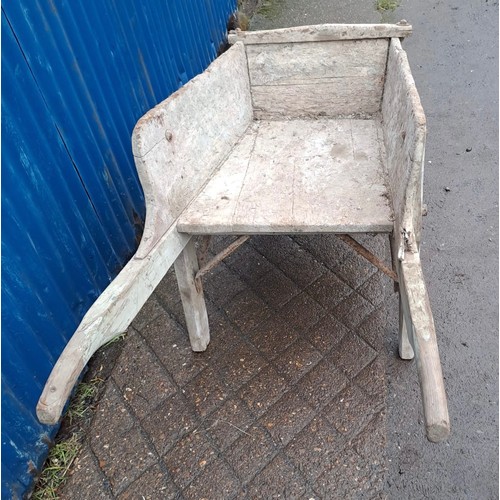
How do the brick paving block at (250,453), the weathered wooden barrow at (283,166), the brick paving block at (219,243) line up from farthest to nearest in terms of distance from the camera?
the brick paving block at (219,243), the brick paving block at (250,453), the weathered wooden barrow at (283,166)

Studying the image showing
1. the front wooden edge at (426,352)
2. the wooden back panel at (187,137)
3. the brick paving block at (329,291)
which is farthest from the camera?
the brick paving block at (329,291)

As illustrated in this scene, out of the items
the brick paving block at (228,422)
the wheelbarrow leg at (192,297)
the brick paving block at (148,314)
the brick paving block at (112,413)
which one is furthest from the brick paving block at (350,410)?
the brick paving block at (148,314)

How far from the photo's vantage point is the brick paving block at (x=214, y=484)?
1823 mm

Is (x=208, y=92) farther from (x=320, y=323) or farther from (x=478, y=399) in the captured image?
(x=478, y=399)

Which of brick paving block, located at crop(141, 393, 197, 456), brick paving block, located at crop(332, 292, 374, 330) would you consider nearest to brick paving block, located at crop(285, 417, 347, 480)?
brick paving block, located at crop(141, 393, 197, 456)

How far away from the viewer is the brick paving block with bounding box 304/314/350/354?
228cm

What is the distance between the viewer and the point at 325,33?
7.76ft

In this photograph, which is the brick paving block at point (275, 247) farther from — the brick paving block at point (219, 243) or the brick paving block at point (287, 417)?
the brick paving block at point (287, 417)

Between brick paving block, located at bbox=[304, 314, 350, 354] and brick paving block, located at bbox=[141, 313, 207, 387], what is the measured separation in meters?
0.57

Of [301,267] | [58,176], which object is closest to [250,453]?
[301,267]

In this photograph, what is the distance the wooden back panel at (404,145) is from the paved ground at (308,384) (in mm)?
832

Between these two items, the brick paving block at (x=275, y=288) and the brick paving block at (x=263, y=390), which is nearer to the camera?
the brick paving block at (x=263, y=390)

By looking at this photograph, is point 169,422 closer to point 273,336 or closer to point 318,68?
point 273,336

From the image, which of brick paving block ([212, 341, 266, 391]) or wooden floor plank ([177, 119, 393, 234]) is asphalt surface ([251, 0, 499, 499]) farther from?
wooden floor plank ([177, 119, 393, 234])
